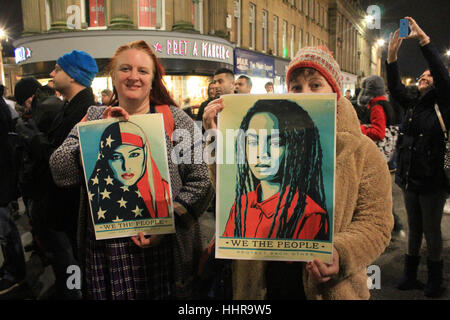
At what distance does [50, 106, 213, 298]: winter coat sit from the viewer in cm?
178

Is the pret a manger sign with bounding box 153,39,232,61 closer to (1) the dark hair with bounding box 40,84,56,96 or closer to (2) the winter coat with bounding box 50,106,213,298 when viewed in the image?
(1) the dark hair with bounding box 40,84,56,96

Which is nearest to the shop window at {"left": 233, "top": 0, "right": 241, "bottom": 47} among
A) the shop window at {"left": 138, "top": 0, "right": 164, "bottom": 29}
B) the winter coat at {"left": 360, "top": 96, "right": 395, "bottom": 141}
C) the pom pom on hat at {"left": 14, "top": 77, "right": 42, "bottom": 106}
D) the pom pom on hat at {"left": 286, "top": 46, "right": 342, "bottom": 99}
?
the shop window at {"left": 138, "top": 0, "right": 164, "bottom": 29}

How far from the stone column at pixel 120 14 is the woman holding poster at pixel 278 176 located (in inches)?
523

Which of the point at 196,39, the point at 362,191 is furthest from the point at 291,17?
the point at 362,191

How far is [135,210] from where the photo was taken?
163 cm

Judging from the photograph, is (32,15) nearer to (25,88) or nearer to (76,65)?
(25,88)

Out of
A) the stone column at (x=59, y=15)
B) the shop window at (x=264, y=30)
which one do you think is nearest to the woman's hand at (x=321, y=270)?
the stone column at (x=59, y=15)

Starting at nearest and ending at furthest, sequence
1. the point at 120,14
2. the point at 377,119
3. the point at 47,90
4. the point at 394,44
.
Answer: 1. the point at 394,44
2. the point at 47,90
3. the point at 377,119
4. the point at 120,14

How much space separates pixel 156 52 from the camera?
12344 millimetres

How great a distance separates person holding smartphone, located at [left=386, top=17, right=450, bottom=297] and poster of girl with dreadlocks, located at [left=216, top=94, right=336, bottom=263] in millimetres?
2088

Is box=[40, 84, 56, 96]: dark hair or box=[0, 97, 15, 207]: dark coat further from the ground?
box=[40, 84, 56, 96]: dark hair

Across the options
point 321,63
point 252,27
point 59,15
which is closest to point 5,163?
point 321,63

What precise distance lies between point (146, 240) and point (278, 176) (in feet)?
2.38

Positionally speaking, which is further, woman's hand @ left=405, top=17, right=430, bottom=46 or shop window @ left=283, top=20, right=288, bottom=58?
shop window @ left=283, top=20, right=288, bottom=58
